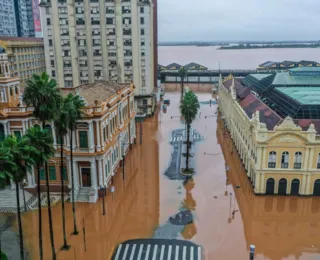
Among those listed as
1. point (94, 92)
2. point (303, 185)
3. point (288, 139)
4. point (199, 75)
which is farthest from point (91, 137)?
point (199, 75)

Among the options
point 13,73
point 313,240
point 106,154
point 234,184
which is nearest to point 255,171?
point 234,184

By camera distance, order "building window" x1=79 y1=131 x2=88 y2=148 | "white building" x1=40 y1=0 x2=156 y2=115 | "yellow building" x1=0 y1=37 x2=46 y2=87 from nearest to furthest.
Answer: "building window" x1=79 y1=131 x2=88 y2=148, "white building" x1=40 y1=0 x2=156 y2=115, "yellow building" x1=0 y1=37 x2=46 y2=87

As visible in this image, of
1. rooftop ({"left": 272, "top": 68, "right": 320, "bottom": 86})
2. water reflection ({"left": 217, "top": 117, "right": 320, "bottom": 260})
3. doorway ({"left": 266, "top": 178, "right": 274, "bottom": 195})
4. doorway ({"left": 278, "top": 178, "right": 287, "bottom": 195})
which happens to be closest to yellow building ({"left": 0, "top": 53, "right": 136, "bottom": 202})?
water reflection ({"left": 217, "top": 117, "right": 320, "bottom": 260})

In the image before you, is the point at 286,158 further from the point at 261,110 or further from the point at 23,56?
the point at 23,56

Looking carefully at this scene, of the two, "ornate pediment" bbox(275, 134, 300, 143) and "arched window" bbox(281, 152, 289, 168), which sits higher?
"ornate pediment" bbox(275, 134, 300, 143)

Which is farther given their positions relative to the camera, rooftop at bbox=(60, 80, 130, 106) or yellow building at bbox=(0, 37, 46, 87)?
yellow building at bbox=(0, 37, 46, 87)

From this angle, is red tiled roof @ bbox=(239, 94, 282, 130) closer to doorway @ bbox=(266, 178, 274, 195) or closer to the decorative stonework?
the decorative stonework

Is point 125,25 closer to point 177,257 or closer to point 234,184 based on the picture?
point 234,184
